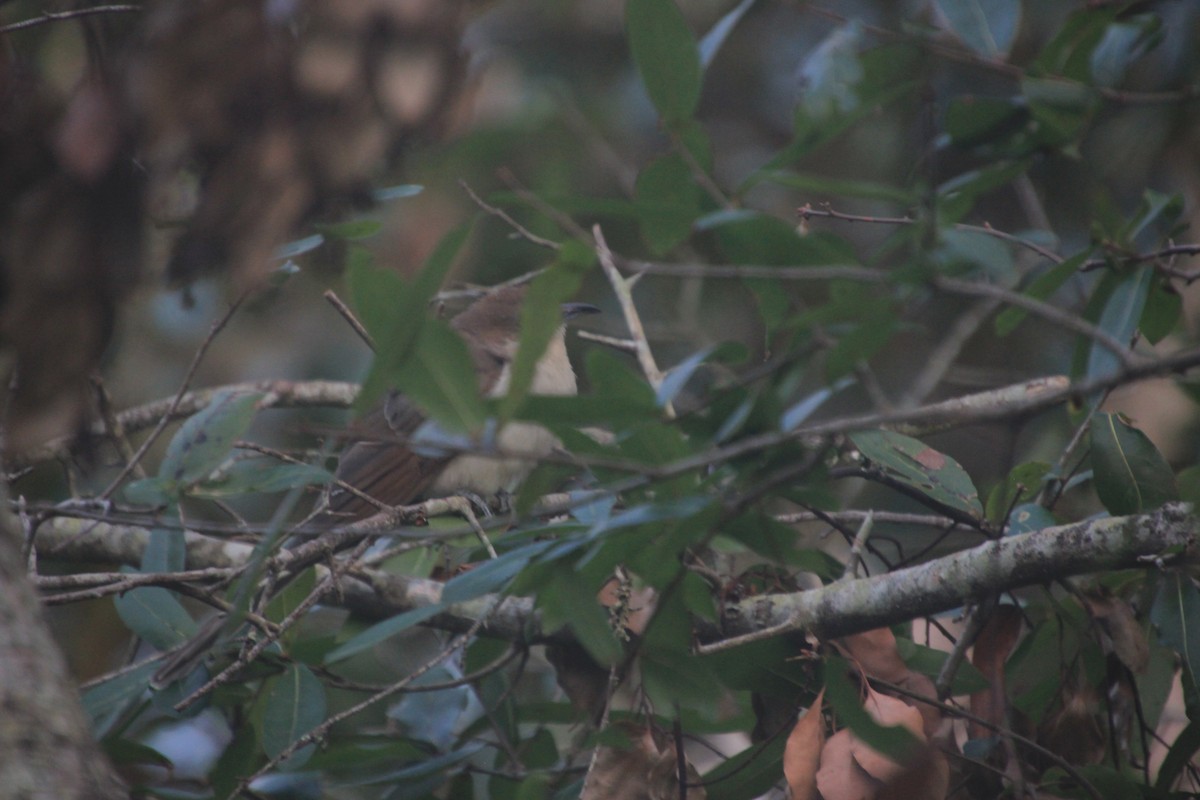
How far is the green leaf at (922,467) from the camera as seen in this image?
2.63m

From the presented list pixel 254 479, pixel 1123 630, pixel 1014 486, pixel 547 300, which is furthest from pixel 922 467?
pixel 254 479

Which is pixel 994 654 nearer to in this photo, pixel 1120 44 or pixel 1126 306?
pixel 1126 306

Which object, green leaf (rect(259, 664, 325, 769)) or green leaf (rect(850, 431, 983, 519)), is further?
green leaf (rect(259, 664, 325, 769))

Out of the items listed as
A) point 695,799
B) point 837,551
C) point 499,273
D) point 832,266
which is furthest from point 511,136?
point 837,551

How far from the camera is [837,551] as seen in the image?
4887 mm

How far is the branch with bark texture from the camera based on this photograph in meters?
2.39

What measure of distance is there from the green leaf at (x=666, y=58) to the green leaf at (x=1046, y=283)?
0.77m

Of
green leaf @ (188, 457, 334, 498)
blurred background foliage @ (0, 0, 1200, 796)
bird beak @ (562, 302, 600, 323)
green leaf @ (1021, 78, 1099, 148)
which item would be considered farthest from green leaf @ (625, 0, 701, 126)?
bird beak @ (562, 302, 600, 323)

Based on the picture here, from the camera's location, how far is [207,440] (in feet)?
8.29

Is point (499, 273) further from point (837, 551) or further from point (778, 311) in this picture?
point (778, 311)

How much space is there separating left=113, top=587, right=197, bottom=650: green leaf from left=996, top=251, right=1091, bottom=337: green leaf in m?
2.23

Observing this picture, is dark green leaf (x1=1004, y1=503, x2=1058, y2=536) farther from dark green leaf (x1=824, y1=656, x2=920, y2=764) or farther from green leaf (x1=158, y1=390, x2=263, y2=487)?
green leaf (x1=158, y1=390, x2=263, y2=487)

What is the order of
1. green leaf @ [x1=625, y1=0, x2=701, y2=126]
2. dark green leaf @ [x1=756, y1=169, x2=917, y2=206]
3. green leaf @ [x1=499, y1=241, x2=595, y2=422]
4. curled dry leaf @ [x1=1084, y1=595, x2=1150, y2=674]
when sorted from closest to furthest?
dark green leaf @ [x1=756, y1=169, x2=917, y2=206]
green leaf @ [x1=499, y1=241, x2=595, y2=422]
green leaf @ [x1=625, y1=0, x2=701, y2=126]
curled dry leaf @ [x1=1084, y1=595, x2=1150, y2=674]

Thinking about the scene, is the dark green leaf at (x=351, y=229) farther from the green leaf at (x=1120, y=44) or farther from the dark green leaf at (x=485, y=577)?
the green leaf at (x=1120, y=44)
